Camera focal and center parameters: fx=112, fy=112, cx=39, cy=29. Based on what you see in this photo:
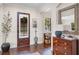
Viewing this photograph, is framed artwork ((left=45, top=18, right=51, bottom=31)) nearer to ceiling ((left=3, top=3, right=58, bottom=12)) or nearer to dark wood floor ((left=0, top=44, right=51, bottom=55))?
ceiling ((left=3, top=3, right=58, bottom=12))

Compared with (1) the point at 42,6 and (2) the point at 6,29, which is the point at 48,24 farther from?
(2) the point at 6,29

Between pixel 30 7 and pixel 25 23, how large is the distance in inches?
11.7

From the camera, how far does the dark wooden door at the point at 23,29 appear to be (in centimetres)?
198

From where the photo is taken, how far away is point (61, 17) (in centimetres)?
208

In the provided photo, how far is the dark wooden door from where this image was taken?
6.50ft

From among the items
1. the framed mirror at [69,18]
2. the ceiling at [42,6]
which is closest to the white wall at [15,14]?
the ceiling at [42,6]

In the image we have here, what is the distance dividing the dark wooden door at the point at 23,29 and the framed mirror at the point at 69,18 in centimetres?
60

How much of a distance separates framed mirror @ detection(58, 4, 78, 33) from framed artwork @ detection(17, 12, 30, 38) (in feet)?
1.92

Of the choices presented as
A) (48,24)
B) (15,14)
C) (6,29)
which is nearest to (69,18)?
(48,24)

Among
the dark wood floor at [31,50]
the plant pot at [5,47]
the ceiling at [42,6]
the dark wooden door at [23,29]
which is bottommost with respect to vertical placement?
the dark wood floor at [31,50]

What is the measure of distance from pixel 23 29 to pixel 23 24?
9 centimetres

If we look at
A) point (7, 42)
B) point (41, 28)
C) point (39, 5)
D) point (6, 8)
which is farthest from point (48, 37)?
point (6, 8)

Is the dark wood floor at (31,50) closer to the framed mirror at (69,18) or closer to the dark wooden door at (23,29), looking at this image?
the dark wooden door at (23,29)
